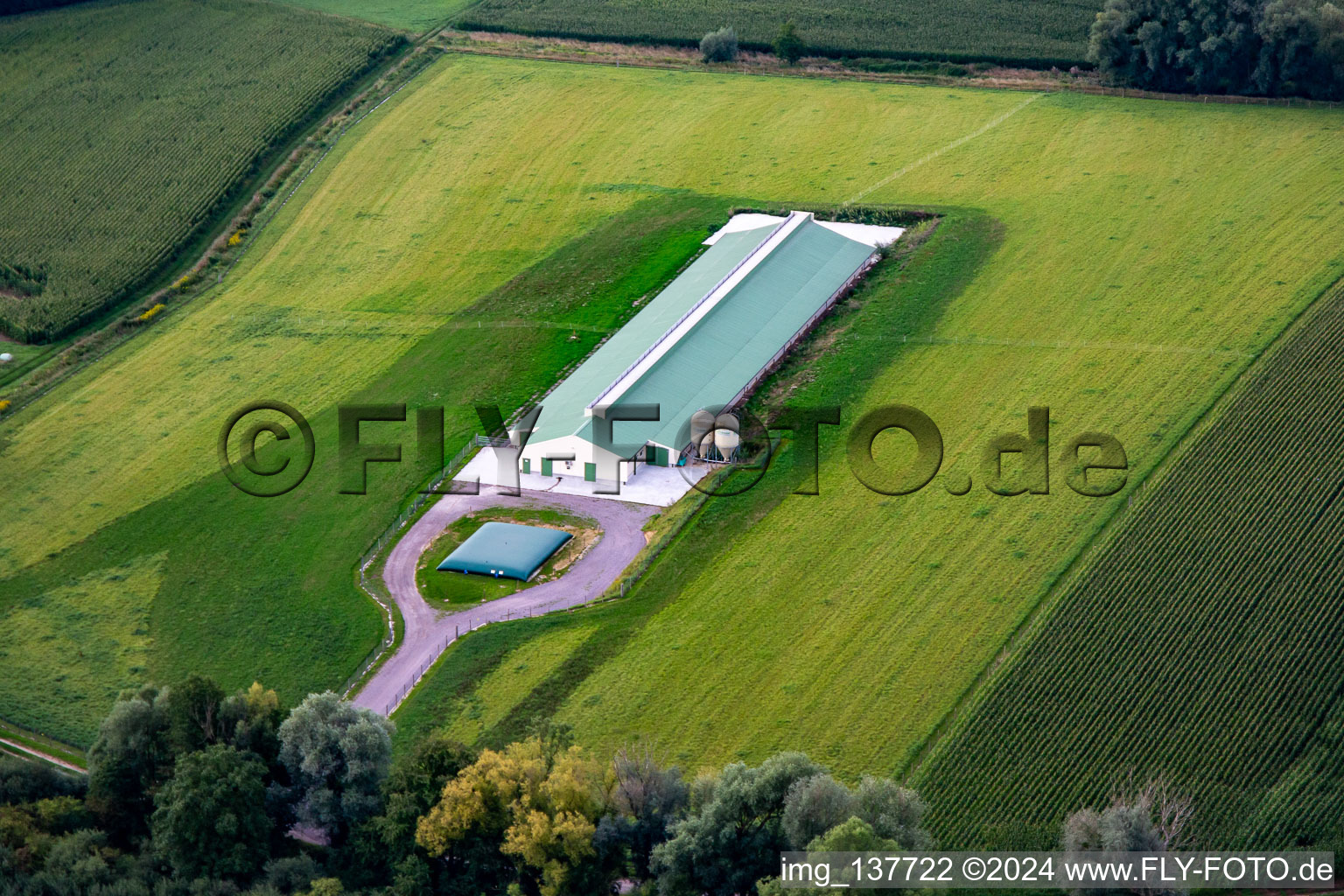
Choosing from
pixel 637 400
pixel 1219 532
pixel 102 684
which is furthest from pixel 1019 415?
pixel 102 684

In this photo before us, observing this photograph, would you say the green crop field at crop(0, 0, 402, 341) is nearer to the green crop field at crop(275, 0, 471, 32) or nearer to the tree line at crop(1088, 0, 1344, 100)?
the green crop field at crop(275, 0, 471, 32)

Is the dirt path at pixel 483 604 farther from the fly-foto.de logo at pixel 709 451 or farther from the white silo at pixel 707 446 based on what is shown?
the white silo at pixel 707 446

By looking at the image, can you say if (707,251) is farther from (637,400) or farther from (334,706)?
(334,706)

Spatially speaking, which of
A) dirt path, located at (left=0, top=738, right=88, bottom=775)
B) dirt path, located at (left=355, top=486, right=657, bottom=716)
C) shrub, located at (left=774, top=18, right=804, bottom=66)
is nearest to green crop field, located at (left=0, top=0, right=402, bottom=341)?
dirt path, located at (left=355, top=486, right=657, bottom=716)

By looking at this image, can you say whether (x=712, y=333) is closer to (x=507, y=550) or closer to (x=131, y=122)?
(x=507, y=550)

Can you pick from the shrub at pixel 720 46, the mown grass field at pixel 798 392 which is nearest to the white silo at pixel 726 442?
the mown grass field at pixel 798 392

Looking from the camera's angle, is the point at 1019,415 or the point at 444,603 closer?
the point at 444,603
